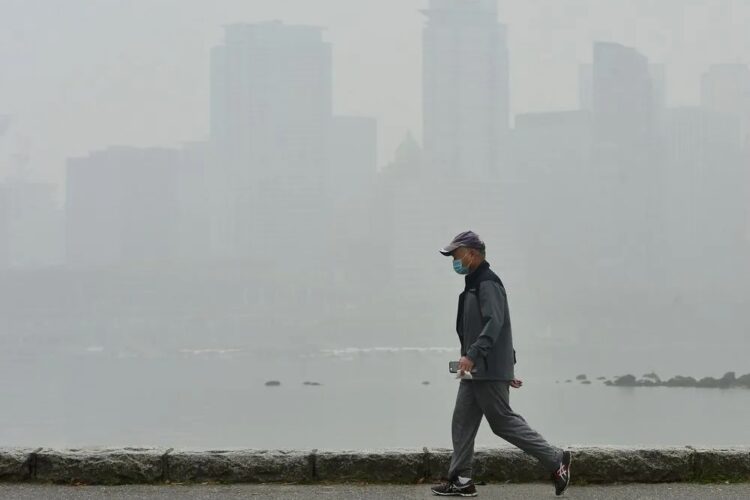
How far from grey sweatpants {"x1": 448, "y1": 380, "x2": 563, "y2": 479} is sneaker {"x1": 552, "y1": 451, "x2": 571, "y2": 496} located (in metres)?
0.04

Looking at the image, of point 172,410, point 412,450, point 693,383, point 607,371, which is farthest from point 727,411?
point 412,450

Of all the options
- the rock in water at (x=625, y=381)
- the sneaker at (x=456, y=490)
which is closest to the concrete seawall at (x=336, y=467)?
the sneaker at (x=456, y=490)

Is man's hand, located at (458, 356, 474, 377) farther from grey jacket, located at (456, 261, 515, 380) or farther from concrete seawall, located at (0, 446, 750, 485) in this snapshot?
concrete seawall, located at (0, 446, 750, 485)

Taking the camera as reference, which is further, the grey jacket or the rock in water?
the rock in water

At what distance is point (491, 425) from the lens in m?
6.53

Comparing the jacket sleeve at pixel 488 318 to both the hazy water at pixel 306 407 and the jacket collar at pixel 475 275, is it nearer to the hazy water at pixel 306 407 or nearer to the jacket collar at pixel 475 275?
the jacket collar at pixel 475 275

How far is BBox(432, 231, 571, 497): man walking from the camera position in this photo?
640 cm

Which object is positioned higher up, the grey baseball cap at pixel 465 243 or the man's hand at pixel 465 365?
the grey baseball cap at pixel 465 243

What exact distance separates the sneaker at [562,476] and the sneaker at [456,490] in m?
0.50

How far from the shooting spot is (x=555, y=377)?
137500 mm

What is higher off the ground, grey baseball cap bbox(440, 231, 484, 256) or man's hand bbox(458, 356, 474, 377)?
grey baseball cap bbox(440, 231, 484, 256)

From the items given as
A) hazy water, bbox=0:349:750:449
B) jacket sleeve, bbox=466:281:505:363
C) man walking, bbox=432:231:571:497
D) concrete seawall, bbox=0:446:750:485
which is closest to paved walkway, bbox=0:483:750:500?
concrete seawall, bbox=0:446:750:485

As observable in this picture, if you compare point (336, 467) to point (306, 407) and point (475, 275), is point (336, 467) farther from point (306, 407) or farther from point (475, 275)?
point (306, 407)

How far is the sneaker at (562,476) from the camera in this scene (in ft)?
21.0
